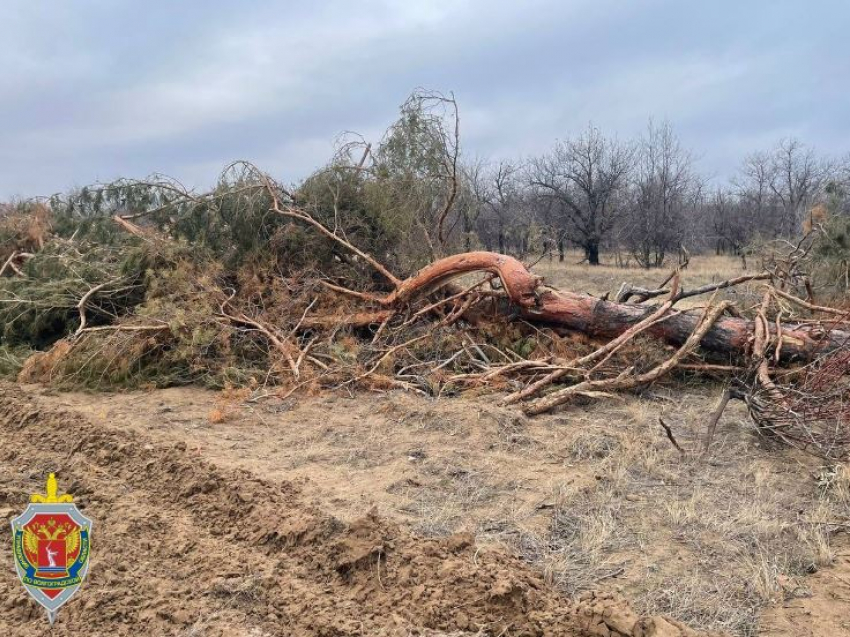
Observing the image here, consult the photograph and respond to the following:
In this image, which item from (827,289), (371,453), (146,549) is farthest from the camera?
(827,289)

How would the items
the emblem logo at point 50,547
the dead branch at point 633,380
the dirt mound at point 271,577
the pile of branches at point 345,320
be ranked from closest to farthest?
the emblem logo at point 50,547 → the dirt mound at point 271,577 → the dead branch at point 633,380 → the pile of branches at point 345,320

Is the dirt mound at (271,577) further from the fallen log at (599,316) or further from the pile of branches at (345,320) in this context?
the fallen log at (599,316)

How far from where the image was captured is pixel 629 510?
373 centimetres

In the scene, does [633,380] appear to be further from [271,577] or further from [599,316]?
[271,577]

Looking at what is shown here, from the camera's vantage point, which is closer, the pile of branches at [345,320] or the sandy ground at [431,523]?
the sandy ground at [431,523]

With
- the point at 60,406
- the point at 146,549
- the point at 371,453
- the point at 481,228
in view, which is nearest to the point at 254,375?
the point at 60,406

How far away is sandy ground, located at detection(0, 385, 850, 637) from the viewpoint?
2742mm

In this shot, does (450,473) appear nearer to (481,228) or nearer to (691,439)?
(691,439)

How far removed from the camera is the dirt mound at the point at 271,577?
265 centimetres

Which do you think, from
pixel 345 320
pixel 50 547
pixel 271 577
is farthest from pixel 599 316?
pixel 50 547

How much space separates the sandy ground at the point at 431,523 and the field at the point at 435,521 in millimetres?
11

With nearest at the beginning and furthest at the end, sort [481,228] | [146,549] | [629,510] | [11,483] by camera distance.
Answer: [146,549]
[629,510]
[11,483]
[481,228]

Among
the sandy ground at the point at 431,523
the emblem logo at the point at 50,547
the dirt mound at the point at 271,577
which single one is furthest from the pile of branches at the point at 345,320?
the emblem logo at the point at 50,547

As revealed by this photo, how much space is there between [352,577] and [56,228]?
889 cm
